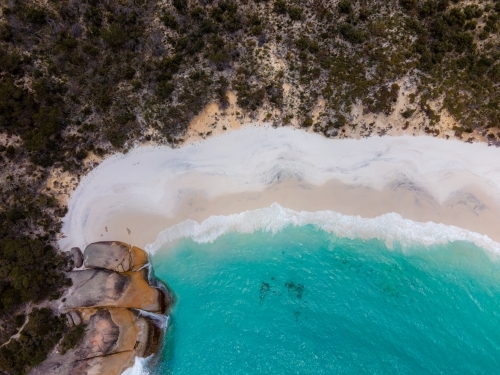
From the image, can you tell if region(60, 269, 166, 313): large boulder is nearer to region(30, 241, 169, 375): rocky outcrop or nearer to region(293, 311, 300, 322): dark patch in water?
region(30, 241, 169, 375): rocky outcrop

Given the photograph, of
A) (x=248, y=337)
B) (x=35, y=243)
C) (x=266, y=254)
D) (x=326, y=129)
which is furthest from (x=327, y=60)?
(x=35, y=243)

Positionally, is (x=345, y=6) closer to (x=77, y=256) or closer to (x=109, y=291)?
(x=109, y=291)

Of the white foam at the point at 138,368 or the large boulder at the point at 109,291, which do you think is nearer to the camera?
the large boulder at the point at 109,291

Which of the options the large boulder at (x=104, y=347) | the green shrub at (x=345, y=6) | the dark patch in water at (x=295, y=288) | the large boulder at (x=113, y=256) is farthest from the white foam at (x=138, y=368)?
the green shrub at (x=345, y=6)

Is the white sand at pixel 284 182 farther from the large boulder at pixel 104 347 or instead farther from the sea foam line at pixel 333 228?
the large boulder at pixel 104 347

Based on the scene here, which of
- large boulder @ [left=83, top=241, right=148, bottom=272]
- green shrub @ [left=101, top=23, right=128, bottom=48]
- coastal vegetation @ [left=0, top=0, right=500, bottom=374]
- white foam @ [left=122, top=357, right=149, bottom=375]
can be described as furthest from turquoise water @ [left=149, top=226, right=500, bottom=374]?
green shrub @ [left=101, top=23, right=128, bottom=48]
